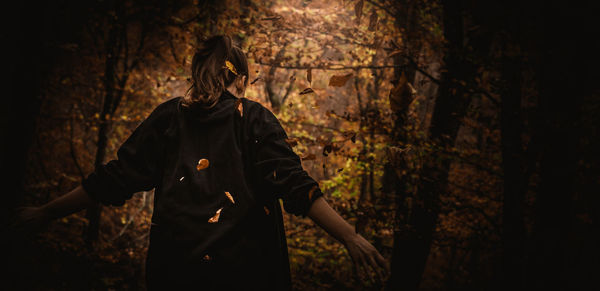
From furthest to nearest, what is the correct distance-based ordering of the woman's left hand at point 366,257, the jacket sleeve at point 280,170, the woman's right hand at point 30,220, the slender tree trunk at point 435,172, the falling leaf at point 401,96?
the slender tree trunk at point 435,172
the falling leaf at point 401,96
the woman's right hand at point 30,220
the jacket sleeve at point 280,170
the woman's left hand at point 366,257

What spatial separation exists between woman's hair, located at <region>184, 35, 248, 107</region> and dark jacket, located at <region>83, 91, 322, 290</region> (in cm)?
6

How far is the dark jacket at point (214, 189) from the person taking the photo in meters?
1.39

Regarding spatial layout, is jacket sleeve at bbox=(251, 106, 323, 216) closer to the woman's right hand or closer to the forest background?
the forest background

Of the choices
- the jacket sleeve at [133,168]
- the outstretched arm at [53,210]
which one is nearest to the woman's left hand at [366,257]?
the jacket sleeve at [133,168]

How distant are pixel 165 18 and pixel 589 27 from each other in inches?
229

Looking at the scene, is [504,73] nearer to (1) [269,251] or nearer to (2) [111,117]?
(1) [269,251]

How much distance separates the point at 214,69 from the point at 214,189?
639mm

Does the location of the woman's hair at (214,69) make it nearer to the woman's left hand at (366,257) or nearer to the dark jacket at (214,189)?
the dark jacket at (214,189)

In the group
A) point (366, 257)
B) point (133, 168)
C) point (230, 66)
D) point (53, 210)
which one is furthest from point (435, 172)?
point (53, 210)

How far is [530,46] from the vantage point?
3.04m

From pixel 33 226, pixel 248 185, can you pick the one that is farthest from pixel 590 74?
pixel 33 226

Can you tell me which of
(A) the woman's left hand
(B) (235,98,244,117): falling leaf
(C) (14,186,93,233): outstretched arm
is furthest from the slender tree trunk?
(C) (14,186,93,233): outstretched arm

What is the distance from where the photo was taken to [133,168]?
1.59 meters

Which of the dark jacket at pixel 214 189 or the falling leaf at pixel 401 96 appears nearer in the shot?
the dark jacket at pixel 214 189
